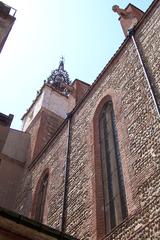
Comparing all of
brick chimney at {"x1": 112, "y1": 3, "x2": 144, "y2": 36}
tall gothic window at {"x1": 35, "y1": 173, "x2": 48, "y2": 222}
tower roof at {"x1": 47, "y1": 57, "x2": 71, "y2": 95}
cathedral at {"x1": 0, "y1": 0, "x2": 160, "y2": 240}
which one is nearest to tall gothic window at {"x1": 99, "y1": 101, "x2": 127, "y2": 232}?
cathedral at {"x1": 0, "y1": 0, "x2": 160, "y2": 240}

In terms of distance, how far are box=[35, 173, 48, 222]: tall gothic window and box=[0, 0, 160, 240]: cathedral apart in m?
0.04

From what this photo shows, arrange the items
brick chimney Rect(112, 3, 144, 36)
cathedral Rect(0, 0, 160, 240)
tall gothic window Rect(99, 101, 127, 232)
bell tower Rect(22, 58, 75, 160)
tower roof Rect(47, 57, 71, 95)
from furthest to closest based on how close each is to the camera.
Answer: tower roof Rect(47, 57, 71, 95) < bell tower Rect(22, 58, 75, 160) < brick chimney Rect(112, 3, 144, 36) < tall gothic window Rect(99, 101, 127, 232) < cathedral Rect(0, 0, 160, 240)

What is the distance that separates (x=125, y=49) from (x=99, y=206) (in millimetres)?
5062

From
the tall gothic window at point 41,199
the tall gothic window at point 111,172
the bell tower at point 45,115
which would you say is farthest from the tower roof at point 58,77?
the tall gothic window at point 111,172

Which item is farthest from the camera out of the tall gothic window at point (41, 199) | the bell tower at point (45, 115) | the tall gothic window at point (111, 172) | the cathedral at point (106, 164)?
the bell tower at point (45, 115)

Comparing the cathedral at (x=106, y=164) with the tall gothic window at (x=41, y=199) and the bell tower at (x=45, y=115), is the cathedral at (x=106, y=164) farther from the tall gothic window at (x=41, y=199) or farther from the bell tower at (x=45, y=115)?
the bell tower at (x=45, y=115)

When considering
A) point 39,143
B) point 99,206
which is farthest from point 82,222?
point 39,143

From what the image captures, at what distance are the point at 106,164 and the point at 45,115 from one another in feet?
36.3

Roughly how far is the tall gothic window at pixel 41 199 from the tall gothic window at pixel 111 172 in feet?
11.3

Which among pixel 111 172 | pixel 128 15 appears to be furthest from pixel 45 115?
pixel 111 172

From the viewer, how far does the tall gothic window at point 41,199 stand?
11.7 meters

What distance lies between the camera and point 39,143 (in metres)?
17.0

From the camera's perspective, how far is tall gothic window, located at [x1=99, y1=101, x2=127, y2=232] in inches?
308

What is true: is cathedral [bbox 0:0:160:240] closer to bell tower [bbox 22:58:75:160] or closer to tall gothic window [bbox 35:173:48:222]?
tall gothic window [bbox 35:173:48:222]
